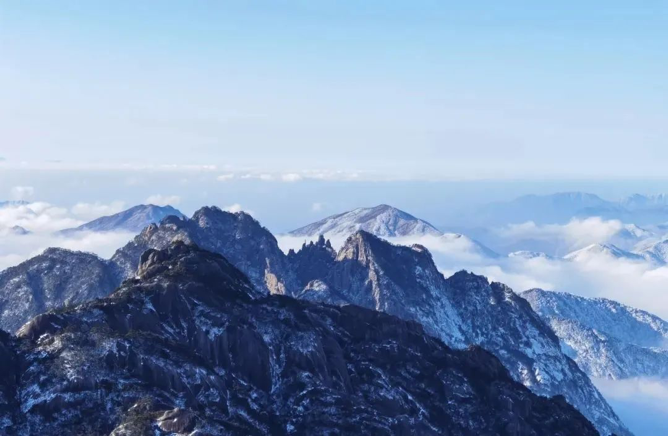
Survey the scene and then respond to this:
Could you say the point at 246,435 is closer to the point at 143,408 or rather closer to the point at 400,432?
the point at 143,408

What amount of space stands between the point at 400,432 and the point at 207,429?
6004 cm

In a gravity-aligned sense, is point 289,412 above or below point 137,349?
below

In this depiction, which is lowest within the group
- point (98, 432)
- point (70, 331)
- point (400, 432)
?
point (400, 432)

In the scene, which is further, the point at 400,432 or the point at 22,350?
the point at 400,432

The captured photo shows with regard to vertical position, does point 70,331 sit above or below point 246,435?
above

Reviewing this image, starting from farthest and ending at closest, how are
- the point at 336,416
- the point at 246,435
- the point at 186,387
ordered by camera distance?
the point at 336,416 → the point at 186,387 → the point at 246,435

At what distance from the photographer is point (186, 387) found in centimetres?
17962

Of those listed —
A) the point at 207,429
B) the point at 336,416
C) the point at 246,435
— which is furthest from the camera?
the point at 336,416

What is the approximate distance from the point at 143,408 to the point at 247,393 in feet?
132

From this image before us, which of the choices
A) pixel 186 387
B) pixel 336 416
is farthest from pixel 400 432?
pixel 186 387

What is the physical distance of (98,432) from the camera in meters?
158

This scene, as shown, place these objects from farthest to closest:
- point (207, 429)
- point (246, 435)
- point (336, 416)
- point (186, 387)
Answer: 1. point (336, 416)
2. point (186, 387)
3. point (246, 435)
4. point (207, 429)

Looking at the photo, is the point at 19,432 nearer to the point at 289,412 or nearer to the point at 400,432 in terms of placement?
the point at 289,412

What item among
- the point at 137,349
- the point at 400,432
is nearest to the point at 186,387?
the point at 137,349
